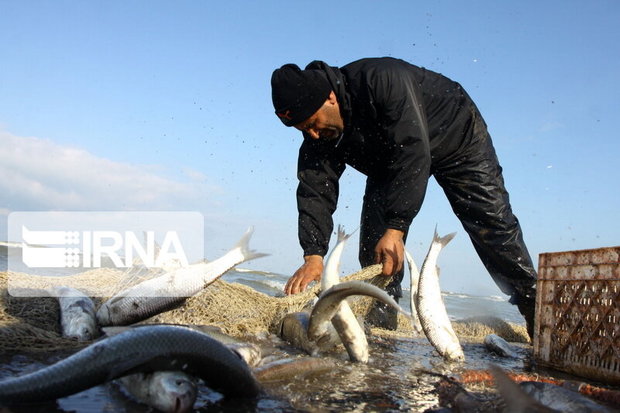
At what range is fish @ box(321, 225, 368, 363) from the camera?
3.87 m

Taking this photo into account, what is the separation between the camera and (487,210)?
5.51m

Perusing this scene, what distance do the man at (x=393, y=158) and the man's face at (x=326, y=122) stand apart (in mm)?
12

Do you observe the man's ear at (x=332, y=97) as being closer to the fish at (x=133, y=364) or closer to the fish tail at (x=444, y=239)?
the fish tail at (x=444, y=239)

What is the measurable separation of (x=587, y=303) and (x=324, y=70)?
3.20 m

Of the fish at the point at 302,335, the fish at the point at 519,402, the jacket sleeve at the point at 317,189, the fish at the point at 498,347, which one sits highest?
the jacket sleeve at the point at 317,189

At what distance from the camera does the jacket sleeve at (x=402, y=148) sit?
4785mm

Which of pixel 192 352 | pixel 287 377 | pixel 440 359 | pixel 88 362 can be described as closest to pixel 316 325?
pixel 287 377

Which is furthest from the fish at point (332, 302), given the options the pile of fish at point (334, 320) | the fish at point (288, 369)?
the fish at point (288, 369)

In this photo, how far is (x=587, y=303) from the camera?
4.07 metres

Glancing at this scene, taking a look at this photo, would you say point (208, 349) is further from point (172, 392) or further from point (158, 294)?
point (158, 294)

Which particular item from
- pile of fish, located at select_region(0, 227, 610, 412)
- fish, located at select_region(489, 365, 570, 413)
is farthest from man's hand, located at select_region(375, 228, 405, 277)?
fish, located at select_region(489, 365, 570, 413)

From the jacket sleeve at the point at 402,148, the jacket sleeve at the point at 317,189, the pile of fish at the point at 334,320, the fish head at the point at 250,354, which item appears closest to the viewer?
the fish head at the point at 250,354

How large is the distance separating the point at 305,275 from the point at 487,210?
209 cm

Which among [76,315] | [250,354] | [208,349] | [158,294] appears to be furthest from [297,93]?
[208,349]
